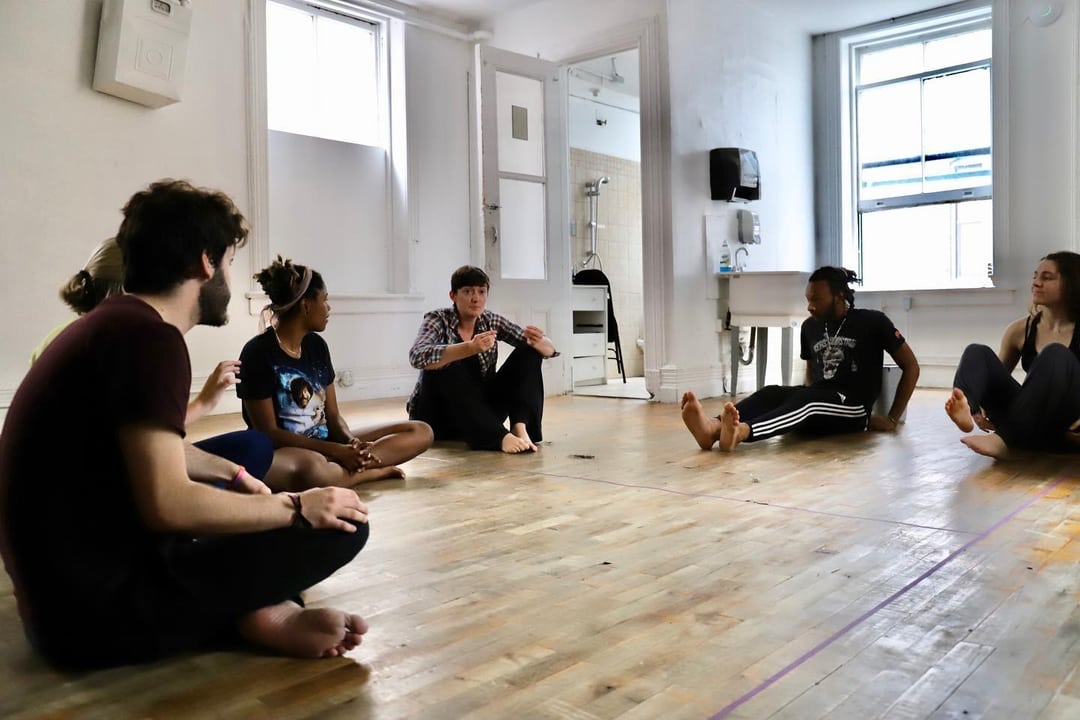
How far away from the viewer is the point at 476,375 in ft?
12.3

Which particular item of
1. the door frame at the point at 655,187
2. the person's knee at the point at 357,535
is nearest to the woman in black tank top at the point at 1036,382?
the person's knee at the point at 357,535

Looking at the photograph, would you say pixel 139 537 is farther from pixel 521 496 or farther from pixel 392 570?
pixel 521 496

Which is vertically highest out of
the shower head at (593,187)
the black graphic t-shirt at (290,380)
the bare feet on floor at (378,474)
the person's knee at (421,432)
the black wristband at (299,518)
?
the shower head at (593,187)

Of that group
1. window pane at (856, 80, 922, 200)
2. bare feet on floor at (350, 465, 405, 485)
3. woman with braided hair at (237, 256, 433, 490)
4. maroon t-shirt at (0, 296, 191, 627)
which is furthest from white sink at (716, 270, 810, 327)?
maroon t-shirt at (0, 296, 191, 627)

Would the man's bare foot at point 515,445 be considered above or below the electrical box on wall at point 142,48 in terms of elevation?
below

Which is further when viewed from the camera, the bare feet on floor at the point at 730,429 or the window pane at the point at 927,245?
the window pane at the point at 927,245

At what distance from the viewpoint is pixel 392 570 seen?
1.91 m

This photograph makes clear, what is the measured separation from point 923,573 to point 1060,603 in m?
0.27

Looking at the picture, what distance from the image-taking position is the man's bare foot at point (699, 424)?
134 inches

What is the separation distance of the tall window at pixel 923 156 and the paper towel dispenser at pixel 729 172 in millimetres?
1502

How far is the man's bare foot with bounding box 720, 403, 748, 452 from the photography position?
3.46 m

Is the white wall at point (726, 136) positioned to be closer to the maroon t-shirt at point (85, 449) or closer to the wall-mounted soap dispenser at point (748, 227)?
the wall-mounted soap dispenser at point (748, 227)

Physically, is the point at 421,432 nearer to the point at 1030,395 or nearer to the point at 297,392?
the point at 297,392

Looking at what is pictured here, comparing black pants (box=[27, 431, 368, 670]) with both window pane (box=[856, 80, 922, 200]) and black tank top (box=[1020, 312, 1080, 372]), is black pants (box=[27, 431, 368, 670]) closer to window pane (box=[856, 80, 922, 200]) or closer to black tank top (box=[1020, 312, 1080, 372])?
black tank top (box=[1020, 312, 1080, 372])
